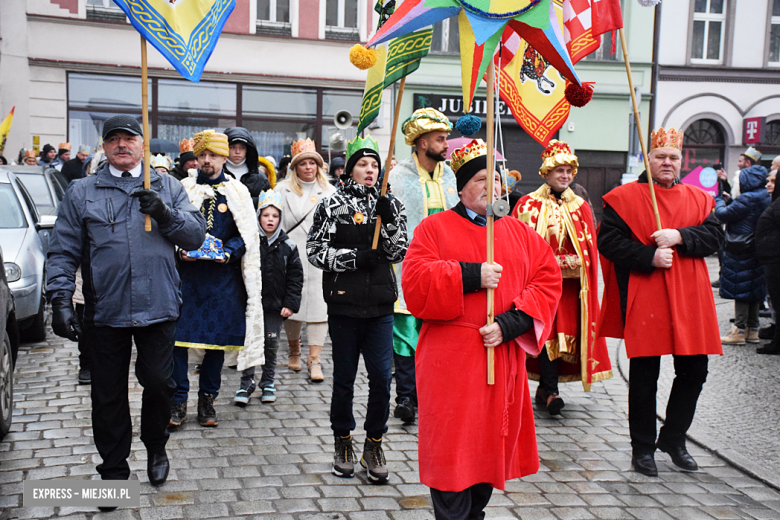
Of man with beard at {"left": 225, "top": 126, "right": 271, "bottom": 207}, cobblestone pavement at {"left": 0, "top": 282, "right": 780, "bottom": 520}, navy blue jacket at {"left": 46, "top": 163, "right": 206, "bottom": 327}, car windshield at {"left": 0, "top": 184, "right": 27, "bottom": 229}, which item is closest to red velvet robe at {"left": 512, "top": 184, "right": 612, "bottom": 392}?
cobblestone pavement at {"left": 0, "top": 282, "right": 780, "bottom": 520}

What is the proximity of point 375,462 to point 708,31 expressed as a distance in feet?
74.6

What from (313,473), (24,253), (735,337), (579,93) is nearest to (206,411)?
(313,473)

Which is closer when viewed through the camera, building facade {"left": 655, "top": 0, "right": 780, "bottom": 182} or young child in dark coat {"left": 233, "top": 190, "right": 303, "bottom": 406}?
young child in dark coat {"left": 233, "top": 190, "right": 303, "bottom": 406}

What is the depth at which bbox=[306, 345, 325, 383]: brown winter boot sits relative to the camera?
265 inches

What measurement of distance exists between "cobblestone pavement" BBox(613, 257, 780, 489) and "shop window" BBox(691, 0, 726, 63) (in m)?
17.1

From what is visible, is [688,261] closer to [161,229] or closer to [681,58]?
[161,229]

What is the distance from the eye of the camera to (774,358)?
8.16 metres

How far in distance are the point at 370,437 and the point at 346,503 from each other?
496 millimetres

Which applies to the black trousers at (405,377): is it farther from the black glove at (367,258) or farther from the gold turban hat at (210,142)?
the gold turban hat at (210,142)

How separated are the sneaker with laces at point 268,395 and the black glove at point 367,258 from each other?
216 cm

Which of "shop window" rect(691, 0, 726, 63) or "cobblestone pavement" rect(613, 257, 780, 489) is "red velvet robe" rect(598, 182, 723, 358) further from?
"shop window" rect(691, 0, 726, 63)

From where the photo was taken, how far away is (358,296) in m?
4.39

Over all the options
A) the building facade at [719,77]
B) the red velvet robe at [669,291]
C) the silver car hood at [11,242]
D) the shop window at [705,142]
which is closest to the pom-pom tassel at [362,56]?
the red velvet robe at [669,291]

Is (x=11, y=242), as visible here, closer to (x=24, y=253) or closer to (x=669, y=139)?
(x=24, y=253)
